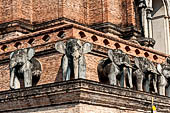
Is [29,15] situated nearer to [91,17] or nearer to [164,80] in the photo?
[91,17]

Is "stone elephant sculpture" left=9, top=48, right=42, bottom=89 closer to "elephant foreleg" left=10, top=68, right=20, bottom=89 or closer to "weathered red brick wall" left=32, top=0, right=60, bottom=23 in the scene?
"elephant foreleg" left=10, top=68, right=20, bottom=89

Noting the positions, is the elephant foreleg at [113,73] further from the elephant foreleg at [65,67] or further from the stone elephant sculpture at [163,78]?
the stone elephant sculpture at [163,78]

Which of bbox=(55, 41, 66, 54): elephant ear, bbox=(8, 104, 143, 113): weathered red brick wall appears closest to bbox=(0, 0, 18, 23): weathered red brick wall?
bbox=(55, 41, 66, 54): elephant ear

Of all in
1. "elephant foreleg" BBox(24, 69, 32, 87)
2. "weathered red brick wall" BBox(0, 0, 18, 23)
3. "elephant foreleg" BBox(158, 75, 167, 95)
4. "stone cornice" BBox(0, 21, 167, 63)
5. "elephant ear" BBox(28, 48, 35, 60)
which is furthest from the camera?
"weathered red brick wall" BBox(0, 0, 18, 23)

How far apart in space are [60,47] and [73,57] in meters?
0.83

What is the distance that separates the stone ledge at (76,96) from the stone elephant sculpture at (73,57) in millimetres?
2519

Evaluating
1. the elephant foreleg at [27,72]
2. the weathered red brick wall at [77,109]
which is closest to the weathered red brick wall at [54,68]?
the elephant foreleg at [27,72]

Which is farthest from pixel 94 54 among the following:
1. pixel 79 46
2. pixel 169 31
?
pixel 169 31

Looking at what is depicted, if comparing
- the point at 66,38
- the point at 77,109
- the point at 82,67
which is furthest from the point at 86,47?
the point at 77,109

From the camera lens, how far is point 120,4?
2705cm

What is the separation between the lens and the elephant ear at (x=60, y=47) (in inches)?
736

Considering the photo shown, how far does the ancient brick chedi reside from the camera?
1581cm

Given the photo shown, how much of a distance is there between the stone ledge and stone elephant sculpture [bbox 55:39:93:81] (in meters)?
2.52

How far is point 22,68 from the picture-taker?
760 inches
